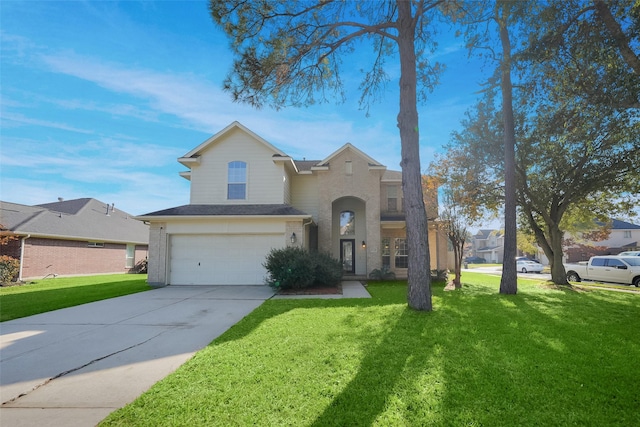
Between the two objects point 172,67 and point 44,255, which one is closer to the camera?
point 172,67

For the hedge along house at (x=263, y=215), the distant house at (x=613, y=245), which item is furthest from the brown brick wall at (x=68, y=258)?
the distant house at (x=613, y=245)

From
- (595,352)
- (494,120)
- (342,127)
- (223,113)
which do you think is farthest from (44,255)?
(494,120)

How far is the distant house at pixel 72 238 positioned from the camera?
17.2 metres

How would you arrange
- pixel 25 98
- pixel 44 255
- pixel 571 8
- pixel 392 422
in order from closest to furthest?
pixel 392 422, pixel 571 8, pixel 25 98, pixel 44 255

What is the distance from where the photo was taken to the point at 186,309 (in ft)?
28.5

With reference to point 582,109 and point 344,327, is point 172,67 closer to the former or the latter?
point 344,327

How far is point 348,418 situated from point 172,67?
1211 centimetres

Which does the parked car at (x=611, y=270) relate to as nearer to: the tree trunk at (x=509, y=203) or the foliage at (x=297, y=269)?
the tree trunk at (x=509, y=203)

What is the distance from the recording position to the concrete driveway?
336 centimetres

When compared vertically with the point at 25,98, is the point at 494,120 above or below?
above

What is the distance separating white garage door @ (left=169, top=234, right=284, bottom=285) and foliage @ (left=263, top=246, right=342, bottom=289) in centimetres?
110

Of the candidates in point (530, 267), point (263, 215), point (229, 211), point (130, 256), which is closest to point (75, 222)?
point (130, 256)

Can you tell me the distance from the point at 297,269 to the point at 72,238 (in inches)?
674

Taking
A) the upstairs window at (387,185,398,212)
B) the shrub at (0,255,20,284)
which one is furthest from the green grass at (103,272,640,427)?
the shrub at (0,255,20,284)
